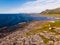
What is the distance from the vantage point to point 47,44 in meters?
45.1

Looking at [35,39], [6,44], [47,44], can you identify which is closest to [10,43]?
[6,44]

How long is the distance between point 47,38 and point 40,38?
8.22 feet

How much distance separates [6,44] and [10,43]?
1.40 m

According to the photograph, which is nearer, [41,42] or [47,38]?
[41,42]

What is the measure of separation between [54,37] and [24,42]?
11.4 meters

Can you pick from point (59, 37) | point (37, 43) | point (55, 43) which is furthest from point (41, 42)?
point (59, 37)

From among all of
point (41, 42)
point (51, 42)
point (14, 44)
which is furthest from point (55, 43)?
point (14, 44)

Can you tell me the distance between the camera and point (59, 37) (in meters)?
51.0

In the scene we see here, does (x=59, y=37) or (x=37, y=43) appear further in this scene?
A: (x=59, y=37)

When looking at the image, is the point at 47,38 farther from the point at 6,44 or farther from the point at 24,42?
the point at 6,44

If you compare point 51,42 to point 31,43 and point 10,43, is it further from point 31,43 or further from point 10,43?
point 10,43

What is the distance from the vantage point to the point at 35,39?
49500 mm

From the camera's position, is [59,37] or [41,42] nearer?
[41,42]

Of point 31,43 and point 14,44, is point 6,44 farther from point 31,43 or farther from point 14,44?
point 31,43
